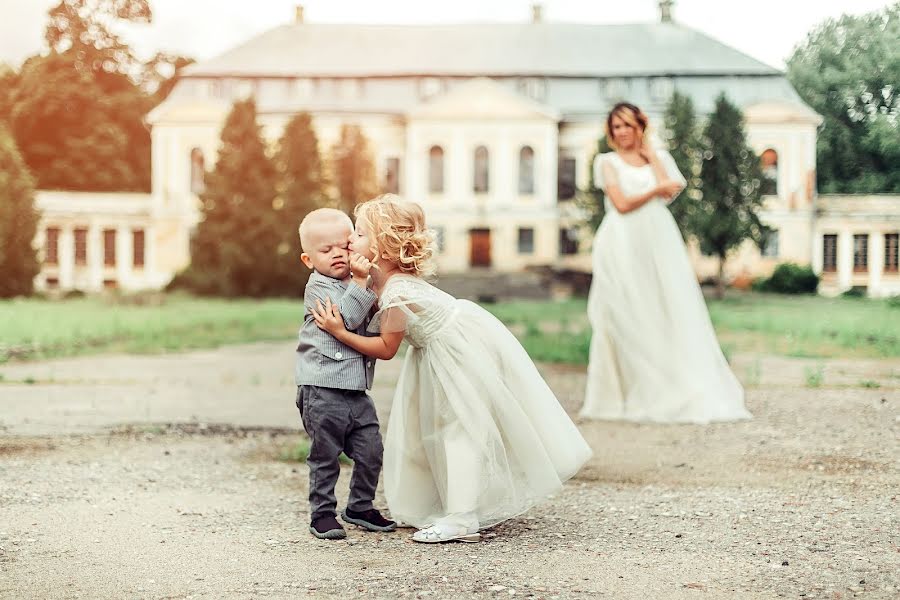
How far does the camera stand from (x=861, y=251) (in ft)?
37.8

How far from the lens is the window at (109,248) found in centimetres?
1576

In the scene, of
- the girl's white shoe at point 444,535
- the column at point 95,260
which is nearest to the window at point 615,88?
the column at point 95,260

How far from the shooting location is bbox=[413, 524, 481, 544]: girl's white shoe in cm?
374

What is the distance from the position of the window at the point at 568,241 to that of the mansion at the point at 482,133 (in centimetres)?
7

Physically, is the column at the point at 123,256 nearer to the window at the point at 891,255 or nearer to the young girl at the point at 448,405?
the window at the point at 891,255

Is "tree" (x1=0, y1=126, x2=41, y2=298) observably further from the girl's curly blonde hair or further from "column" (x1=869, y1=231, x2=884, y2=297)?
the girl's curly blonde hair

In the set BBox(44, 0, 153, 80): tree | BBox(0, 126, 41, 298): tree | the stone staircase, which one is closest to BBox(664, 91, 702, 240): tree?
the stone staircase

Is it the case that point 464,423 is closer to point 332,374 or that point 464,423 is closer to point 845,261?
point 332,374

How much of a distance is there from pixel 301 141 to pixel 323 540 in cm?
2102

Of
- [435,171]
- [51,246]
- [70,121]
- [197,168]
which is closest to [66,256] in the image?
[51,246]

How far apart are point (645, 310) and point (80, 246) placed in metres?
9.82

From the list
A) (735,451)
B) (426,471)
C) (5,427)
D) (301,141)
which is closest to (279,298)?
(301,141)

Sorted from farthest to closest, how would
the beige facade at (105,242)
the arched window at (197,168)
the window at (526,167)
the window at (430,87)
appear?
the window at (526,167) < the window at (430,87) < the arched window at (197,168) < the beige facade at (105,242)

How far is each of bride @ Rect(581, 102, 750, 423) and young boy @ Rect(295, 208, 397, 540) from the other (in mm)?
3507
